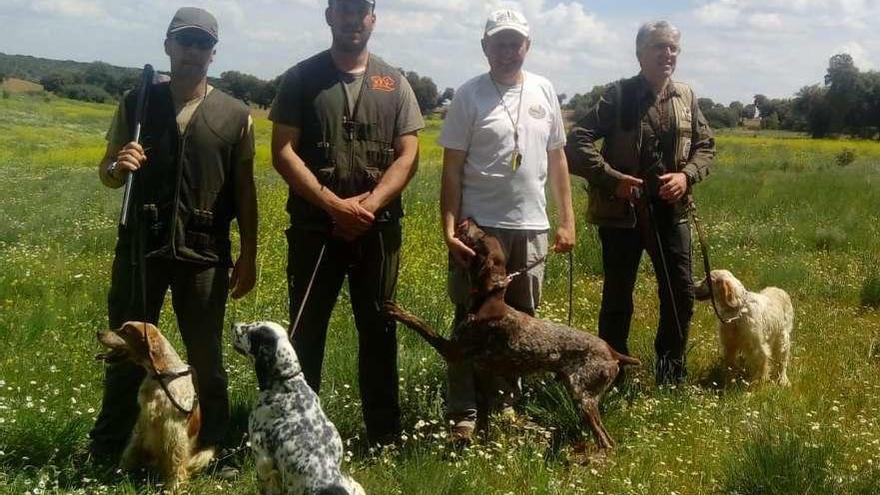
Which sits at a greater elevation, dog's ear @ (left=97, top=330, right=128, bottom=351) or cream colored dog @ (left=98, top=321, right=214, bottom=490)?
dog's ear @ (left=97, top=330, right=128, bottom=351)

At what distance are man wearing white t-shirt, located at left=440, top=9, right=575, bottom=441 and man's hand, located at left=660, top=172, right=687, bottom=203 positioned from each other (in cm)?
98

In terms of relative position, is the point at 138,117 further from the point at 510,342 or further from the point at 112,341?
the point at 510,342

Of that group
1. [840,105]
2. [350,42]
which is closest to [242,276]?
[350,42]

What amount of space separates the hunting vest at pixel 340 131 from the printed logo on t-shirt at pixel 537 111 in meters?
0.77

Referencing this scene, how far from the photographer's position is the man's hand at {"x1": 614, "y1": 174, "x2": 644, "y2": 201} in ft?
17.5

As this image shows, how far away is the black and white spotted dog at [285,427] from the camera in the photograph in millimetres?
3330

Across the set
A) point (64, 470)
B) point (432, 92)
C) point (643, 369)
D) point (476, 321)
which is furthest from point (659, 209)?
point (432, 92)


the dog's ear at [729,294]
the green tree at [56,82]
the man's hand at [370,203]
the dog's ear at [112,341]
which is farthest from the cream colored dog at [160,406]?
the green tree at [56,82]

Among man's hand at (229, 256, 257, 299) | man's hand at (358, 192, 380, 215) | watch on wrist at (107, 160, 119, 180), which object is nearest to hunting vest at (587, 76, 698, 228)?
man's hand at (358, 192, 380, 215)

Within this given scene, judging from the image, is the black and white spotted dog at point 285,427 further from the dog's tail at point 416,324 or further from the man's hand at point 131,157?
the man's hand at point 131,157

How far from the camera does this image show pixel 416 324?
166 inches

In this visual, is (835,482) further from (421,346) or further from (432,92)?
(432,92)

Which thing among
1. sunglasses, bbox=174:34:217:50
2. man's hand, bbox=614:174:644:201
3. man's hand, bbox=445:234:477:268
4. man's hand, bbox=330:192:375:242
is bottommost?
man's hand, bbox=445:234:477:268

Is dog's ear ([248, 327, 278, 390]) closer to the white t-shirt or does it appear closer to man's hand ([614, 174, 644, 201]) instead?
the white t-shirt
